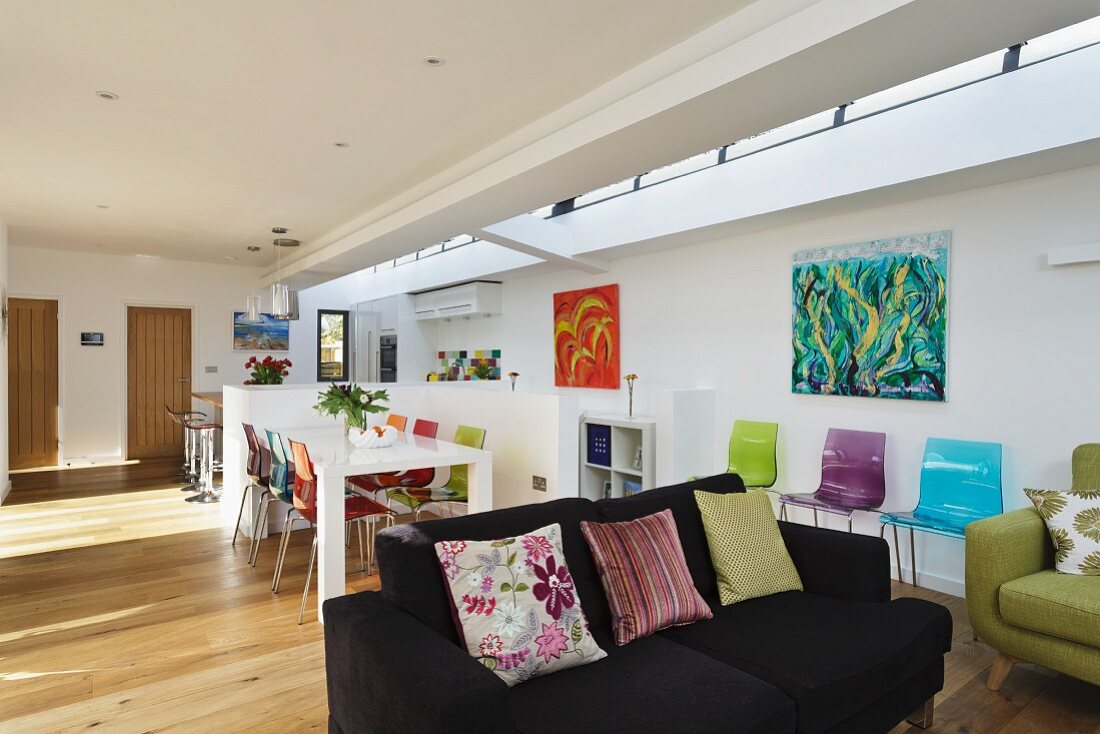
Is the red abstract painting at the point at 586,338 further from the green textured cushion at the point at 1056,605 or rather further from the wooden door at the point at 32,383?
the wooden door at the point at 32,383

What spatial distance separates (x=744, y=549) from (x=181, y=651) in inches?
103

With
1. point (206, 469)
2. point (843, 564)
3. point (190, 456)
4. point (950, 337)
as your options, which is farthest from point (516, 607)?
point (190, 456)

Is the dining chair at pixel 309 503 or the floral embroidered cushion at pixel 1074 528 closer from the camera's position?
the floral embroidered cushion at pixel 1074 528

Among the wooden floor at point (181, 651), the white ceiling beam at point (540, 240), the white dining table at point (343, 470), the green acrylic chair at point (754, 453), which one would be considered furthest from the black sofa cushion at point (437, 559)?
the white ceiling beam at point (540, 240)

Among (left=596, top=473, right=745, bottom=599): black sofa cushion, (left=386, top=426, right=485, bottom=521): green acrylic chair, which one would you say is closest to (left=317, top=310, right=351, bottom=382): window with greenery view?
(left=386, top=426, right=485, bottom=521): green acrylic chair

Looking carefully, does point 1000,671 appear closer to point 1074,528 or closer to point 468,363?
point 1074,528

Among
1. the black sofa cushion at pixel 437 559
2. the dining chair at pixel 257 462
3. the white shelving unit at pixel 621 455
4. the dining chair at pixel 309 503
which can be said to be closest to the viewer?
the black sofa cushion at pixel 437 559

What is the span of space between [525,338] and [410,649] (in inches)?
226

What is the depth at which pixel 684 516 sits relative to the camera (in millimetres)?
2734

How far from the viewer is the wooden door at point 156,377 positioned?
830 centimetres

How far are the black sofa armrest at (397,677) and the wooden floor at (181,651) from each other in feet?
1.99

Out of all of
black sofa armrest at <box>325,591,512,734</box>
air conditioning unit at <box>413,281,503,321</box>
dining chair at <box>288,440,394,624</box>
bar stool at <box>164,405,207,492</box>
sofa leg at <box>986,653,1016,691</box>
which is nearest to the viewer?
black sofa armrest at <box>325,591,512,734</box>

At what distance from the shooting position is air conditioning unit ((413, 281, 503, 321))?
752cm

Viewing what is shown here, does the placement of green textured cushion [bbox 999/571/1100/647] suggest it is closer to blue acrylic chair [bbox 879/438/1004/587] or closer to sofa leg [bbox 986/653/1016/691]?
sofa leg [bbox 986/653/1016/691]
